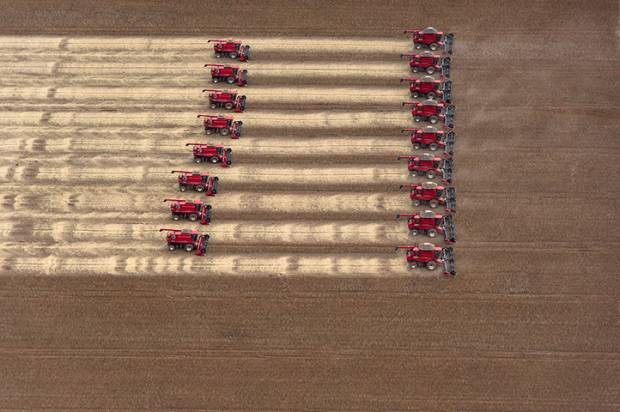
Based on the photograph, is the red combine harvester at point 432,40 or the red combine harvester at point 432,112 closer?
the red combine harvester at point 432,112

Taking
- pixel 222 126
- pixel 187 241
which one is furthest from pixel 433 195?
pixel 187 241

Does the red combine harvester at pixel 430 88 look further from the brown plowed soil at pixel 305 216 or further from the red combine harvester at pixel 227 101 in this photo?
the red combine harvester at pixel 227 101

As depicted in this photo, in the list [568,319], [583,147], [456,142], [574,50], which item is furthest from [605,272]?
[574,50]

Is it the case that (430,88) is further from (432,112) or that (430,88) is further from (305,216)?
(305,216)

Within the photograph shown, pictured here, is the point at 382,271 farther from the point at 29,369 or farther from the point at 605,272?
the point at 29,369

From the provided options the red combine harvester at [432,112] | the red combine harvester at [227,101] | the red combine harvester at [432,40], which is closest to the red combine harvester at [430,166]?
the red combine harvester at [432,112]

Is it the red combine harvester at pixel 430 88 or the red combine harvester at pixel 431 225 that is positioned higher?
the red combine harvester at pixel 430 88

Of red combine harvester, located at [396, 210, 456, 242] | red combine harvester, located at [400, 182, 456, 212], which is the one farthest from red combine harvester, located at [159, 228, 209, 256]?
red combine harvester, located at [400, 182, 456, 212]
